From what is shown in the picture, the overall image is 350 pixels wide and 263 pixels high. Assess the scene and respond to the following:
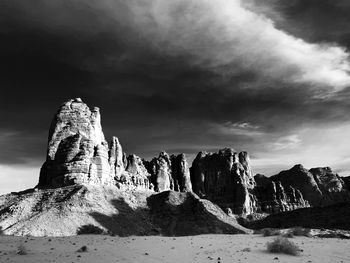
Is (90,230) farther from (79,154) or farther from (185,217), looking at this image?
(185,217)

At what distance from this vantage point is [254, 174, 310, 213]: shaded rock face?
525 feet

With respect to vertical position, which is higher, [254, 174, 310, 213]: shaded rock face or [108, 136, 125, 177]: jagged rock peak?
[108, 136, 125, 177]: jagged rock peak

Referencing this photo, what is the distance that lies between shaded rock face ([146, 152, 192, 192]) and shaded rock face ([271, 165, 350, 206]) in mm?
56539

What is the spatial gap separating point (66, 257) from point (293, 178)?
7306 inches

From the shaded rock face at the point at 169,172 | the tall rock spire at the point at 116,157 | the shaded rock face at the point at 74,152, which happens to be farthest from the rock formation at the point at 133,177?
Result: the shaded rock face at the point at 74,152

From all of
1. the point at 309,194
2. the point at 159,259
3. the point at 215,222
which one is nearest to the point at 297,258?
the point at 159,259

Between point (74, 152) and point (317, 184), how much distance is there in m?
148

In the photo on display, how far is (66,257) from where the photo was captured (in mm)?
20188

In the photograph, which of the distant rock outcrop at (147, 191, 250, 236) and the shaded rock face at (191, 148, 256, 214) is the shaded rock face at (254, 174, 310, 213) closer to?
the shaded rock face at (191, 148, 256, 214)

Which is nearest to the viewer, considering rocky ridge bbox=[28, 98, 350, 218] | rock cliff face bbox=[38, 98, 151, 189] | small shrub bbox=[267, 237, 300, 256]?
small shrub bbox=[267, 237, 300, 256]

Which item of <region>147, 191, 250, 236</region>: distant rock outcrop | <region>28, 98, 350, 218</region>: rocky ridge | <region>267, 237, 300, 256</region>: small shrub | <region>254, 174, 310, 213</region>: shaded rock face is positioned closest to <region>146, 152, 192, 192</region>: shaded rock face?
<region>28, 98, 350, 218</region>: rocky ridge

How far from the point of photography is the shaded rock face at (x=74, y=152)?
272 ft

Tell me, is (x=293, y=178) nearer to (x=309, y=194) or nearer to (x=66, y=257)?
(x=309, y=194)

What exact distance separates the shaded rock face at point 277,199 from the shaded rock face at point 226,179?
4985mm
